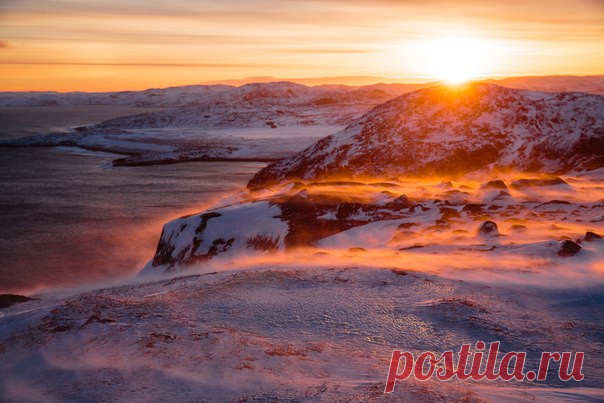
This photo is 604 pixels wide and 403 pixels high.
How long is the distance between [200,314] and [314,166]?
21.9 m

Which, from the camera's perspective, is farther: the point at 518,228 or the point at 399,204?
the point at 399,204

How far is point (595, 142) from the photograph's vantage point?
27625 millimetres

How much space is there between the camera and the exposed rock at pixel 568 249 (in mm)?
11711

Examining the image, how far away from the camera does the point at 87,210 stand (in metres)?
29.3

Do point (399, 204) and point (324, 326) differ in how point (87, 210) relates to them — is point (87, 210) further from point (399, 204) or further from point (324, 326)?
point (324, 326)

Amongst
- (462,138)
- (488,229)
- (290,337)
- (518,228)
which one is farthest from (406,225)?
(462,138)

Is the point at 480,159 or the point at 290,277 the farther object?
the point at 480,159

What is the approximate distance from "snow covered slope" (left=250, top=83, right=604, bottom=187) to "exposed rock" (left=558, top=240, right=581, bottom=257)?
15.1 metres

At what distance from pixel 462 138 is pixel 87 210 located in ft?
70.5

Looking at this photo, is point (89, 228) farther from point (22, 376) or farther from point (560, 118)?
point (560, 118)

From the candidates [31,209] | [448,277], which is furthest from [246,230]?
[31,209]

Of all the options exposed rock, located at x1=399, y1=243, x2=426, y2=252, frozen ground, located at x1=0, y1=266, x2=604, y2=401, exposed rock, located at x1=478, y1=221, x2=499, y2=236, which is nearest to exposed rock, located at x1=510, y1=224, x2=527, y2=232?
exposed rock, located at x1=478, y1=221, x2=499, y2=236

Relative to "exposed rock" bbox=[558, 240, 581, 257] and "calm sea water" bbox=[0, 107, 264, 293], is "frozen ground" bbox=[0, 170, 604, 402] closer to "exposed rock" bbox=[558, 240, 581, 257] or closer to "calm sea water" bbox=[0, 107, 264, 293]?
"exposed rock" bbox=[558, 240, 581, 257]

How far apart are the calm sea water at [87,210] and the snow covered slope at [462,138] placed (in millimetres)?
7312
